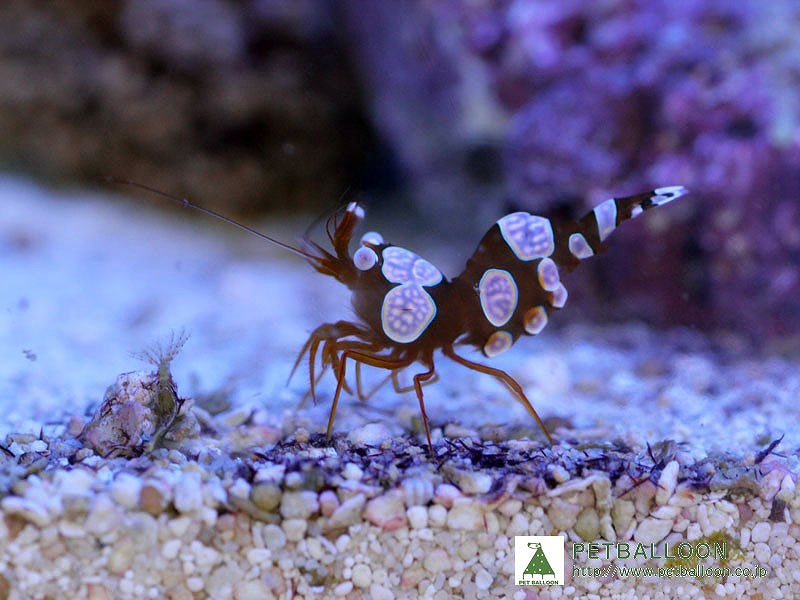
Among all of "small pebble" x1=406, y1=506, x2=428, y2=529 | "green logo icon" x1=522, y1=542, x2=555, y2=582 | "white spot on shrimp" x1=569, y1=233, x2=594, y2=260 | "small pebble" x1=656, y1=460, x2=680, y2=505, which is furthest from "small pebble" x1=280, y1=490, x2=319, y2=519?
"white spot on shrimp" x1=569, y1=233, x2=594, y2=260

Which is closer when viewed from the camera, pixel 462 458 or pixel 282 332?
pixel 462 458

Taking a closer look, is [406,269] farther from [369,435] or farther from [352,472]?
[352,472]

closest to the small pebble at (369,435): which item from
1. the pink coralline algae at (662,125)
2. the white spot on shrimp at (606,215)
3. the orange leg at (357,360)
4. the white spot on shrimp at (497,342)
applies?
the orange leg at (357,360)

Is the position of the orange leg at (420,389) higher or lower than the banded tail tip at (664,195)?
lower

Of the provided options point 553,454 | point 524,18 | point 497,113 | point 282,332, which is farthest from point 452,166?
point 553,454

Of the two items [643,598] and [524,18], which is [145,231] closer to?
[524,18]

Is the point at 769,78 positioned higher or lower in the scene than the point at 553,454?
higher

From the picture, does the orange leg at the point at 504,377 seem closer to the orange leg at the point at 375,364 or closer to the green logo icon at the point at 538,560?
the orange leg at the point at 375,364
